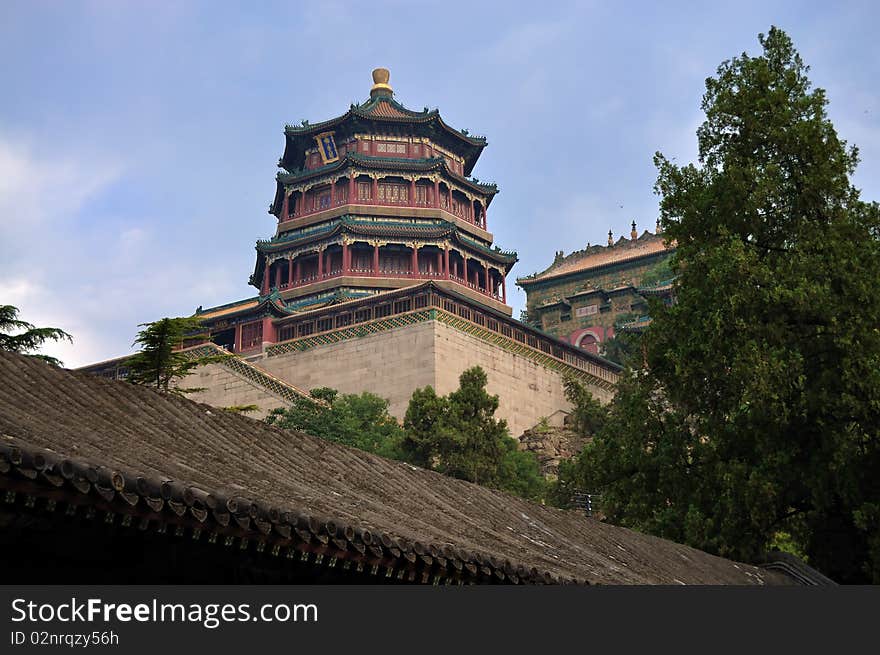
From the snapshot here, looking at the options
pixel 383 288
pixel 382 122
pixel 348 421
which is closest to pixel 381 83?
pixel 382 122

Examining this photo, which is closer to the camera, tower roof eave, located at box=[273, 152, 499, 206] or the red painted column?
the red painted column

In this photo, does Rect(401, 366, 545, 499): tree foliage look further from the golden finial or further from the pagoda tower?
the golden finial

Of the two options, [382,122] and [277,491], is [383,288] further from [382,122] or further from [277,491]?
[277,491]

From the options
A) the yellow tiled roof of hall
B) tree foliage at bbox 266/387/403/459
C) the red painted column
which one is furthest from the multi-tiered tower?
the yellow tiled roof of hall

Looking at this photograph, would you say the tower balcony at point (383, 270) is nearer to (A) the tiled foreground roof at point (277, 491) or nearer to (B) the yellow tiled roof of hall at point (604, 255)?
(B) the yellow tiled roof of hall at point (604, 255)

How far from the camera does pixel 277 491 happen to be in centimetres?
800

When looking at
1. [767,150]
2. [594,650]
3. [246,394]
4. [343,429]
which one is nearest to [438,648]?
Answer: [594,650]

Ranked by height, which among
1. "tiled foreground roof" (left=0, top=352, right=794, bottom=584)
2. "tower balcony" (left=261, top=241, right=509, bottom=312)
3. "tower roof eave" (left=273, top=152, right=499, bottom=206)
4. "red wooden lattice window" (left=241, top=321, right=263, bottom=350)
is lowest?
"tiled foreground roof" (left=0, top=352, right=794, bottom=584)

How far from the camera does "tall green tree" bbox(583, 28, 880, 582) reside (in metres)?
14.8

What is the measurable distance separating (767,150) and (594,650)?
11.5 meters

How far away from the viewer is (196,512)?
659 cm

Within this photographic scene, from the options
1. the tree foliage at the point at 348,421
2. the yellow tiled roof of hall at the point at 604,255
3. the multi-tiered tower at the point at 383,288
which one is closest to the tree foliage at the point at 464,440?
the tree foliage at the point at 348,421

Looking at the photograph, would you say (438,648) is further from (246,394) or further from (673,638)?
(246,394)

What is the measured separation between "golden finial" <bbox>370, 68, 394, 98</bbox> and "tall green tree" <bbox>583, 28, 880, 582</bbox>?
3544 cm
